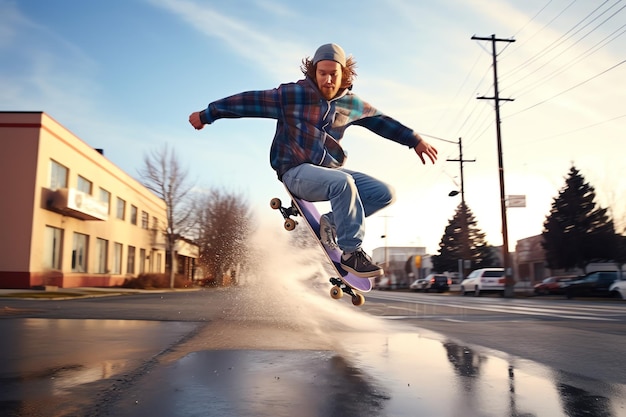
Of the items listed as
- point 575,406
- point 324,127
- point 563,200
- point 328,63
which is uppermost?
point 563,200

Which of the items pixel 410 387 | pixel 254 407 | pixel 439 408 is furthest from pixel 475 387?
pixel 254 407

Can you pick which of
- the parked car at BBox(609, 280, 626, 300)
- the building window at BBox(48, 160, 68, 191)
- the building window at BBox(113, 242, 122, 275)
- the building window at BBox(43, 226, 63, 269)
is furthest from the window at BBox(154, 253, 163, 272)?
the parked car at BBox(609, 280, 626, 300)

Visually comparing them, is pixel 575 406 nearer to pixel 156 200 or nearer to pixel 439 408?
pixel 439 408

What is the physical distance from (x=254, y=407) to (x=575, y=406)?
1961 mm

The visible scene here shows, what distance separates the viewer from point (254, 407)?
320cm

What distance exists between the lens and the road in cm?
328

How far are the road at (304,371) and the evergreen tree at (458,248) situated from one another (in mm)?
58723

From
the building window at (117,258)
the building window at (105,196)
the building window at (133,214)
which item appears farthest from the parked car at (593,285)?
the building window at (133,214)

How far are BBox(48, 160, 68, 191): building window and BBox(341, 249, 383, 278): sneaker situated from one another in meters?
29.7

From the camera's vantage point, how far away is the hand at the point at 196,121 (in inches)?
185

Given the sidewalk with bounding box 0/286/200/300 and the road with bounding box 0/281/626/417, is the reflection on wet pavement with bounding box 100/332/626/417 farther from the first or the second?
the sidewalk with bounding box 0/286/200/300

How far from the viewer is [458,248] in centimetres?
6619

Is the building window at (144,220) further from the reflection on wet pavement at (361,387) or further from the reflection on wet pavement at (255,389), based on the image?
the reflection on wet pavement at (255,389)

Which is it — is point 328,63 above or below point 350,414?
above
